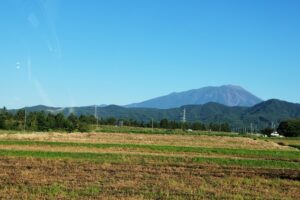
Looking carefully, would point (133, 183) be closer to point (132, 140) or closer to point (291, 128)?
point (132, 140)

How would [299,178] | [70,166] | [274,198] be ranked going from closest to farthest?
1. [274,198]
2. [299,178]
3. [70,166]

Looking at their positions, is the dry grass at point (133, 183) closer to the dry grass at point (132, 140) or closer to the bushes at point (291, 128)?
the dry grass at point (132, 140)

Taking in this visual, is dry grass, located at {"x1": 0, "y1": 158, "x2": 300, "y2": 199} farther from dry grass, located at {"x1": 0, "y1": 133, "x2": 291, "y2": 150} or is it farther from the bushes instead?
the bushes

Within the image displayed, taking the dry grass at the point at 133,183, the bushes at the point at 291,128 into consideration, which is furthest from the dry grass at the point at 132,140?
the bushes at the point at 291,128

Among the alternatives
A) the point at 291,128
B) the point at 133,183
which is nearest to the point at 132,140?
the point at 133,183

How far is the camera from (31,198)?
15.3m

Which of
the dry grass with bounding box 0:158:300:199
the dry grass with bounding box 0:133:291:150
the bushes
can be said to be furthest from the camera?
the bushes

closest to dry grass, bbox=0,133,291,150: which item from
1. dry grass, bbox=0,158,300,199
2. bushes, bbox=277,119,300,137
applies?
dry grass, bbox=0,158,300,199

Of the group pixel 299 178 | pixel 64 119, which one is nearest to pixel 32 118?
pixel 64 119

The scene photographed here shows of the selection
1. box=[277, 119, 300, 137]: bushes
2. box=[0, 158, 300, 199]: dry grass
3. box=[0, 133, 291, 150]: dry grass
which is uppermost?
box=[277, 119, 300, 137]: bushes

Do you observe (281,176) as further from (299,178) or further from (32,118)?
(32,118)

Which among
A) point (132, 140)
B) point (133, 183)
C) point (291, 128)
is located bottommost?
point (133, 183)

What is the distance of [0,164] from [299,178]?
Result: 15165 mm

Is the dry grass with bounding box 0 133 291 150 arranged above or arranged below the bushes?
below
